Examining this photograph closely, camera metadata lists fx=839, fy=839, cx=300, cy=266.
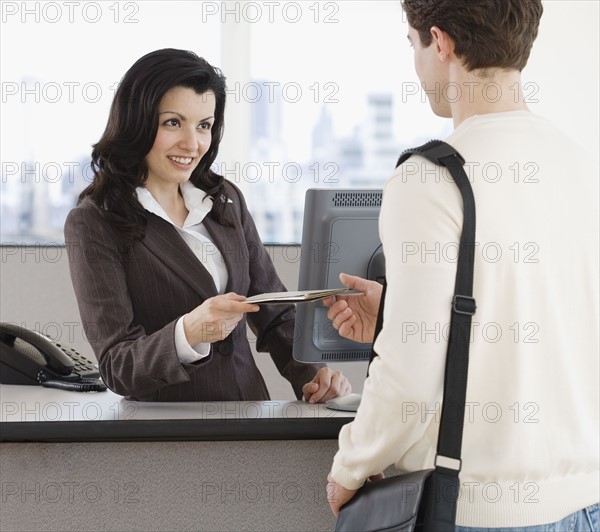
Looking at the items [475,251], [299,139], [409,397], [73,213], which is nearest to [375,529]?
[409,397]

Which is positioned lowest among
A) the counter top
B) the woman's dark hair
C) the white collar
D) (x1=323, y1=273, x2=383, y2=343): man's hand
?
the counter top

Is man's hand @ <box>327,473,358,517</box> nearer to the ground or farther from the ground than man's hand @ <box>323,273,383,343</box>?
nearer to the ground

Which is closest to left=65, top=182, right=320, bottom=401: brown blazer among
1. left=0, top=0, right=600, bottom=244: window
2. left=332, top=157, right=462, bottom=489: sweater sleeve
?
left=332, top=157, right=462, bottom=489: sweater sleeve

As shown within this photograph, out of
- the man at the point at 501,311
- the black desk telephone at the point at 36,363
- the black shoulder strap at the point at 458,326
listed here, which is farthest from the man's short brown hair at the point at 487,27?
the black desk telephone at the point at 36,363

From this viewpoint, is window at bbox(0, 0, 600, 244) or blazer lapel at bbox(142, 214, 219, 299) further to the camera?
window at bbox(0, 0, 600, 244)

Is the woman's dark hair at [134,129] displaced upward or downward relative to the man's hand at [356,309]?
upward

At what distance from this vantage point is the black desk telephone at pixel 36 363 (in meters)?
2.01

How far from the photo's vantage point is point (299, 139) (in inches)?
215

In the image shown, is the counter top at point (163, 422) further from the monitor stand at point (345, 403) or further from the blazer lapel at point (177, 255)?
the blazer lapel at point (177, 255)

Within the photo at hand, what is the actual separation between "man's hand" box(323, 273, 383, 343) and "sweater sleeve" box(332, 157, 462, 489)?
1.62 feet

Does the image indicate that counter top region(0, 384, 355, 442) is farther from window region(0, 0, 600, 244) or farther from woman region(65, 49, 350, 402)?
window region(0, 0, 600, 244)

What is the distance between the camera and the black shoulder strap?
1097 mm

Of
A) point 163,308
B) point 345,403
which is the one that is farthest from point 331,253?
point 163,308

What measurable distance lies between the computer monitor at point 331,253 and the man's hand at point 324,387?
109mm
